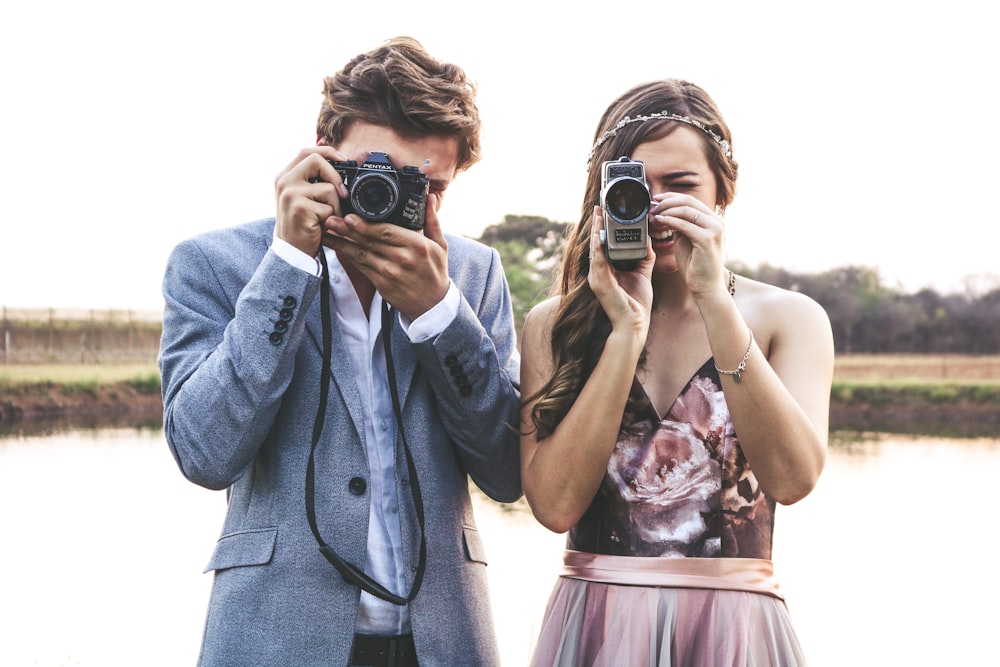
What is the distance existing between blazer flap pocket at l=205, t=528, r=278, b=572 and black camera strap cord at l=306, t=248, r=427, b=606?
0.10 metres

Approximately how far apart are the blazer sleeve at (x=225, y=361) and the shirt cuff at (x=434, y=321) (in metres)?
0.24

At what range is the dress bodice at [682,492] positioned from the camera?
2.35 meters

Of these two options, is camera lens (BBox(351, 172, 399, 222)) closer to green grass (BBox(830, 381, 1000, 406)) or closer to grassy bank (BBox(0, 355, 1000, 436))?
grassy bank (BBox(0, 355, 1000, 436))

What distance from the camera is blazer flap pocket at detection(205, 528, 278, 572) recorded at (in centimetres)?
212

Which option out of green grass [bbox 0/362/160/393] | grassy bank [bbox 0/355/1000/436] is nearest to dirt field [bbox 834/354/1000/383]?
grassy bank [bbox 0/355/1000/436]

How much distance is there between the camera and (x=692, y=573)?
2316 millimetres

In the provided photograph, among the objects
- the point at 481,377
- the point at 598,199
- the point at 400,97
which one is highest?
the point at 400,97

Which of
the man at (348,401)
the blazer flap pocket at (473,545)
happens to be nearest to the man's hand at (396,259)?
→ the man at (348,401)

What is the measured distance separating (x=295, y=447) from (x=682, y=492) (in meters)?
0.92

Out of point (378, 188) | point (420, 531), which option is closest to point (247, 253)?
point (378, 188)

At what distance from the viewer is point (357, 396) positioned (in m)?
2.21

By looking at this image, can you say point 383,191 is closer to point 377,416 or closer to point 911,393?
point 377,416

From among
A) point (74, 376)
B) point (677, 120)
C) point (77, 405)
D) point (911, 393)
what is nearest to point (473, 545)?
point (677, 120)

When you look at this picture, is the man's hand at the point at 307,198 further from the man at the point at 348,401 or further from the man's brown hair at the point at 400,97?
the man's brown hair at the point at 400,97
